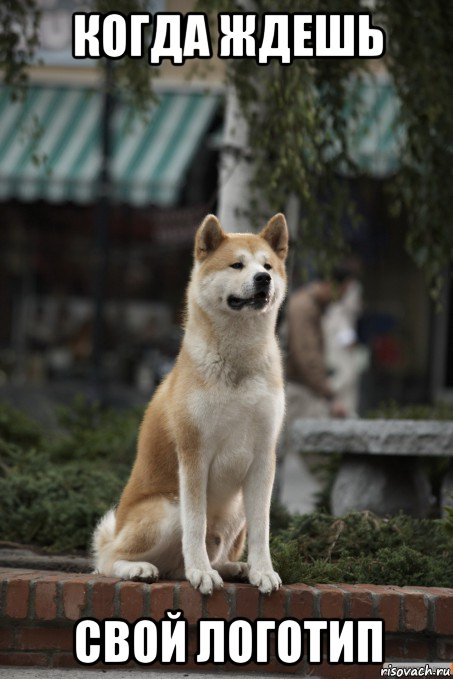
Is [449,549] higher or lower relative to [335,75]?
lower

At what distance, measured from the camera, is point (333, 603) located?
4.23m

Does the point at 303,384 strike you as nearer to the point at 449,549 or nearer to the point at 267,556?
the point at 449,549

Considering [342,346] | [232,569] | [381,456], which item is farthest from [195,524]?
[342,346]

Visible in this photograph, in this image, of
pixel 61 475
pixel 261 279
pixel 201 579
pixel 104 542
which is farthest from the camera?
pixel 61 475

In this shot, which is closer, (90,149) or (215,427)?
(215,427)

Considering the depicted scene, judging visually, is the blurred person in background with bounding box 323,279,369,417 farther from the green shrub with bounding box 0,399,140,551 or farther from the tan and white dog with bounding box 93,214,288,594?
the tan and white dog with bounding box 93,214,288,594

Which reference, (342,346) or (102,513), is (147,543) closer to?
(102,513)

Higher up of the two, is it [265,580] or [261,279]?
[261,279]

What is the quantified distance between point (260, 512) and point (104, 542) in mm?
800

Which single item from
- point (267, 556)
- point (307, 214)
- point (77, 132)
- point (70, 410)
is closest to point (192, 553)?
point (267, 556)

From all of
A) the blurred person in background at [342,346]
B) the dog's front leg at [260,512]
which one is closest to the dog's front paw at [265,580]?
the dog's front leg at [260,512]

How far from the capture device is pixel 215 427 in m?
4.09

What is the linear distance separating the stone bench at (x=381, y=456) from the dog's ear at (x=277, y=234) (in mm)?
2071

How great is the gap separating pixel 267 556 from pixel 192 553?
320mm
